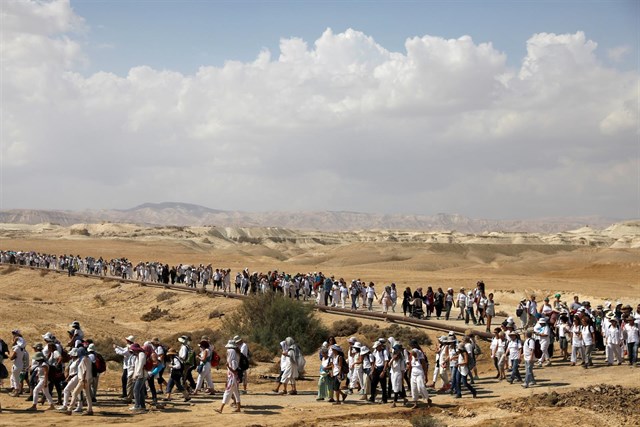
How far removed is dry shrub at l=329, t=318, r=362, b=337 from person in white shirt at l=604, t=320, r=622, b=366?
34.5 feet

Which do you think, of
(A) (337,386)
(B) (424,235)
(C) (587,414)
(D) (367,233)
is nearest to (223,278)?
(A) (337,386)

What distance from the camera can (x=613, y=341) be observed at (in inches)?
832

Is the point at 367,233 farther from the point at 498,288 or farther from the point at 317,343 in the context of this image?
the point at 317,343

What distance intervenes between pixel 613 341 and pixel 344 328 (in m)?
11.2

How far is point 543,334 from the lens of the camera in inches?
818

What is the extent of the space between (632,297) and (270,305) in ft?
84.4

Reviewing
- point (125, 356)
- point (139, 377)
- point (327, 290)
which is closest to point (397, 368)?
point (139, 377)

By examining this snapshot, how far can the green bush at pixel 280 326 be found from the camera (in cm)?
2820

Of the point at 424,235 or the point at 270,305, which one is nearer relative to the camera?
the point at 270,305

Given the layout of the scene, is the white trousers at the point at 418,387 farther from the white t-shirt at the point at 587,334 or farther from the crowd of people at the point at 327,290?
the crowd of people at the point at 327,290

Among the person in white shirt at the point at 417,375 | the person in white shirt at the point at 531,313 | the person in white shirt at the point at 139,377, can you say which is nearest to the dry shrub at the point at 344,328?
the person in white shirt at the point at 531,313

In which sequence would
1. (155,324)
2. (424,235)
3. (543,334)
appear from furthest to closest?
(424,235)
(155,324)
(543,334)

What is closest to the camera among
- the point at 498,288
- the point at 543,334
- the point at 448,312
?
the point at 543,334

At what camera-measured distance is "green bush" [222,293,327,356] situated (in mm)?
28203
